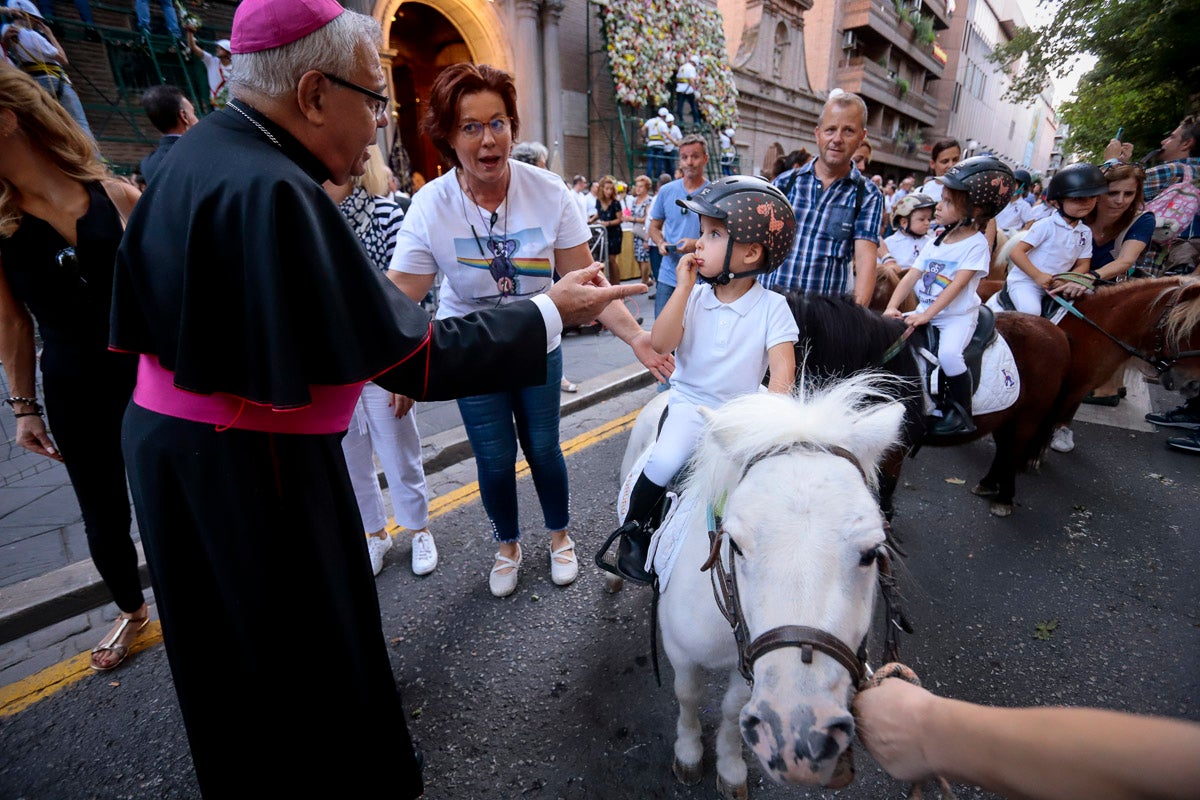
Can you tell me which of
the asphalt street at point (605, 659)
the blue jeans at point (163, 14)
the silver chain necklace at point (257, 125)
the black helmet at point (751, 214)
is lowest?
the asphalt street at point (605, 659)

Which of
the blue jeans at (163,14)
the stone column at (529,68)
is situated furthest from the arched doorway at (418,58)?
the blue jeans at (163,14)

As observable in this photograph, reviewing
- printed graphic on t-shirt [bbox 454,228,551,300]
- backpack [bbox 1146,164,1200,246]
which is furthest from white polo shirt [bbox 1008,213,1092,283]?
printed graphic on t-shirt [bbox 454,228,551,300]

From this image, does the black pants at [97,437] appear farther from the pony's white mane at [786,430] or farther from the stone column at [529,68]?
the stone column at [529,68]

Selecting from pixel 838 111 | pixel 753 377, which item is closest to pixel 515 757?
pixel 753 377

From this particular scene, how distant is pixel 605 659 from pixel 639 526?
Result: 2.69ft

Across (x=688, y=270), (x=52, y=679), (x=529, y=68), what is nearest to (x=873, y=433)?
(x=688, y=270)

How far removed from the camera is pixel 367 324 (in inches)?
50.4

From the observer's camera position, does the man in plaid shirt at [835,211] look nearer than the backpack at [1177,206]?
Yes

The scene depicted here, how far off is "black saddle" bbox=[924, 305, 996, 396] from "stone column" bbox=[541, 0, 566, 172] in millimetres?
11329

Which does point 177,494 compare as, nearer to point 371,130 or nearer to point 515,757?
point 371,130

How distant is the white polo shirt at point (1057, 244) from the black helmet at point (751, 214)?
3.85 m

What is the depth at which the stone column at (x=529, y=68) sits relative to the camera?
12188 millimetres

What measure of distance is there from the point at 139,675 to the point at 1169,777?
352 centimetres

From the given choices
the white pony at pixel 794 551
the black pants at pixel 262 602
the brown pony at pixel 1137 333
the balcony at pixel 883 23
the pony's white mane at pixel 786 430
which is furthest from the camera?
the balcony at pixel 883 23
